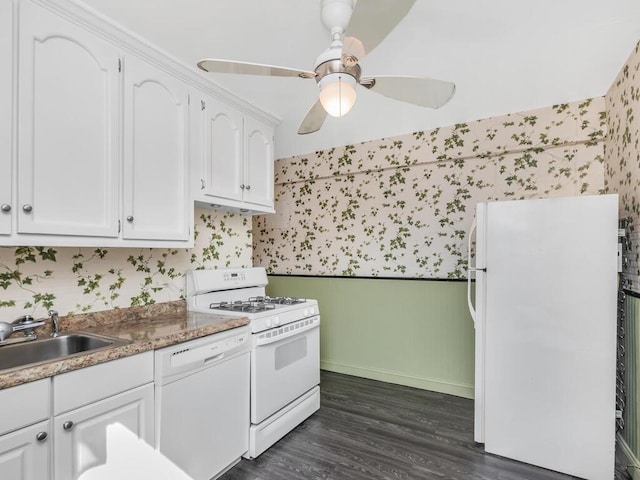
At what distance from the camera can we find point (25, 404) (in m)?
1.22

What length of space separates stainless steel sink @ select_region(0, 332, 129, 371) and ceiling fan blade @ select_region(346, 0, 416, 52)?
168 cm

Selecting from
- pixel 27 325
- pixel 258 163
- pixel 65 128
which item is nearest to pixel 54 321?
pixel 27 325

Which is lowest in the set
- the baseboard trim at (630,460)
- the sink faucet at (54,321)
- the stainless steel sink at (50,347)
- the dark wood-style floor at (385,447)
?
the dark wood-style floor at (385,447)

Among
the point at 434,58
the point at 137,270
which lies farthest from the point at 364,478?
the point at 434,58

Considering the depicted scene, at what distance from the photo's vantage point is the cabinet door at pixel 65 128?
1.50 m

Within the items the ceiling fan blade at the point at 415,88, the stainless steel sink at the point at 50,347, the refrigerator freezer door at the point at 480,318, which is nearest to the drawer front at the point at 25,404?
the stainless steel sink at the point at 50,347

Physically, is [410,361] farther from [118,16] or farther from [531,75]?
[118,16]

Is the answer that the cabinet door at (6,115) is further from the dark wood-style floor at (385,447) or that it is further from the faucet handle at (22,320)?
the dark wood-style floor at (385,447)

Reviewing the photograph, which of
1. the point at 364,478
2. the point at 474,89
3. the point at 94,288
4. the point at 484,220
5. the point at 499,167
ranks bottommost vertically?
the point at 364,478

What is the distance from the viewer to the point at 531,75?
105 inches

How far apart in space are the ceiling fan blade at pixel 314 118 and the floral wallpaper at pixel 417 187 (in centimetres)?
150

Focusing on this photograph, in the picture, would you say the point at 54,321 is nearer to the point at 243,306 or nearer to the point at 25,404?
the point at 25,404

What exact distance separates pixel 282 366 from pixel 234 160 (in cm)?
151

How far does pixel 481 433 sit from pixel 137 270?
247 centimetres
